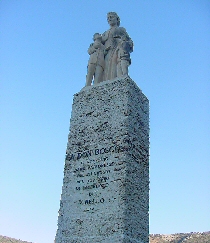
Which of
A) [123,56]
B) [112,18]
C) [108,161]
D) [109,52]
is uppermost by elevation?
[112,18]

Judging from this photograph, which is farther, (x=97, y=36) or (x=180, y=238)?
(x=180, y=238)

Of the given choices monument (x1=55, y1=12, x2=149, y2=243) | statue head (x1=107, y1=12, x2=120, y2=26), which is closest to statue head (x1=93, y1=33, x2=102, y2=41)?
statue head (x1=107, y1=12, x2=120, y2=26)

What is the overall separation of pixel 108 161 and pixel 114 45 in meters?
4.52

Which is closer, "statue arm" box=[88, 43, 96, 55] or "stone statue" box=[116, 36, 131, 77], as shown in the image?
"stone statue" box=[116, 36, 131, 77]

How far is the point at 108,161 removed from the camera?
9.73m

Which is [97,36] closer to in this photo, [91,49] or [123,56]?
[91,49]

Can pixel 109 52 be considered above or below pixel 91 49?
below

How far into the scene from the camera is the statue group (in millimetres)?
11727

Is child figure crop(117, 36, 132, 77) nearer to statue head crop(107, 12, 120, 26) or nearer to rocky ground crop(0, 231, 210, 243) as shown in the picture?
statue head crop(107, 12, 120, 26)

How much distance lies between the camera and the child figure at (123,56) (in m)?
11.4

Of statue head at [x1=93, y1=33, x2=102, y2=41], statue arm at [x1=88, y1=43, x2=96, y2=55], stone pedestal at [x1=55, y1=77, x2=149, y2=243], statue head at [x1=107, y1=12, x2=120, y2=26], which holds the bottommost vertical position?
stone pedestal at [x1=55, y1=77, x2=149, y2=243]

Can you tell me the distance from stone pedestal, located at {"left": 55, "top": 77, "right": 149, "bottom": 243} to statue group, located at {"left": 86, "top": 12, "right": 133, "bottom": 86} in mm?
876

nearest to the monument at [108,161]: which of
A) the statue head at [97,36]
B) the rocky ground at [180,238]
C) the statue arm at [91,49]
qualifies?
the statue arm at [91,49]

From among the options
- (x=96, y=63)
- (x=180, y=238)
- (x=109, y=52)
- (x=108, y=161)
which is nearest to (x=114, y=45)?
(x=109, y=52)
